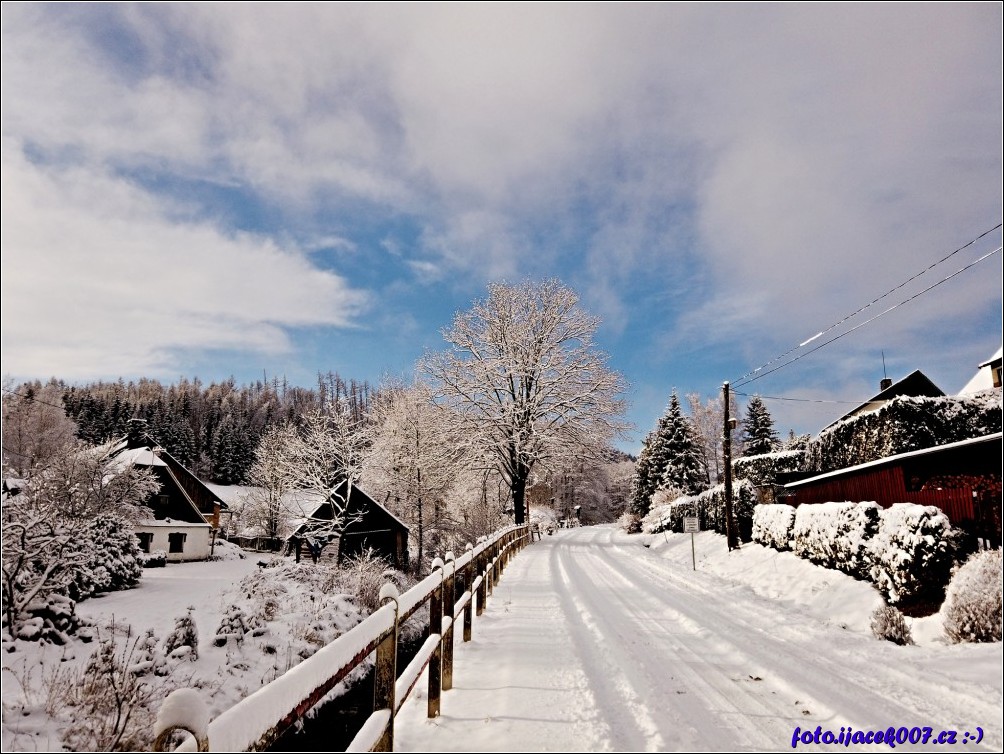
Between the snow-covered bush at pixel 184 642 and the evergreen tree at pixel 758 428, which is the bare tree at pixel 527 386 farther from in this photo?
the evergreen tree at pixel 758 428

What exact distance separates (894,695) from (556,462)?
22.8 meters

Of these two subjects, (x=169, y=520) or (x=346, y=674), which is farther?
(x=169, y=520)

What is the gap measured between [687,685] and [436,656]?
8.29ft

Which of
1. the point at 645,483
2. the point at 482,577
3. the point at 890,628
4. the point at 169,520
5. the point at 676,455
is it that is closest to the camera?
the point at 890,628

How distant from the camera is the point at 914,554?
962 cm

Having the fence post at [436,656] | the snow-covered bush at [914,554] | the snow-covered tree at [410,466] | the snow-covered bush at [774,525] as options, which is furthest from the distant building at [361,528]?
the fence post at [436,656]

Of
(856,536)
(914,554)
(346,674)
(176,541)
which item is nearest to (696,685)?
(346,674)

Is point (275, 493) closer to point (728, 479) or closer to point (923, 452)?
point (728, 479)

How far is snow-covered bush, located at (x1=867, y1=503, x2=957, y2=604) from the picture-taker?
9.30 meters

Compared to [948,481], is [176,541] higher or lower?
lower

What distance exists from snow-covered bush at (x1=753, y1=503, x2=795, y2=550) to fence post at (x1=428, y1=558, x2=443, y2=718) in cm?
1357

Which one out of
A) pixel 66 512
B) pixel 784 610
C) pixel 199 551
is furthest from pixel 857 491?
pixel 199 551

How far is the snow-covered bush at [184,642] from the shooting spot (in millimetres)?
11305

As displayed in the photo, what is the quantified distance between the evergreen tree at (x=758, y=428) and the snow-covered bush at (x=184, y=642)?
4659 centimetres
